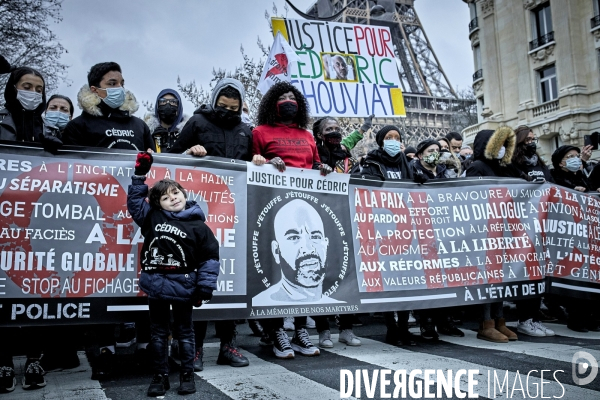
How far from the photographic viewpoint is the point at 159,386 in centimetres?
337

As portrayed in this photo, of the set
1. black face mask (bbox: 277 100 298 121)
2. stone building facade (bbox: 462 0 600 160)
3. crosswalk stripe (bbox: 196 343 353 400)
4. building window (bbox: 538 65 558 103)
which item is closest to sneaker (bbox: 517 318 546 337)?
crosswalk stripe (bbox: 196 343 353 400)

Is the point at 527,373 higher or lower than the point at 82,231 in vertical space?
lower

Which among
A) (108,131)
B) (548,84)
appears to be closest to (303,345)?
(108,131)

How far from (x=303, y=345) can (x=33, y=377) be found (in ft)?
6.63

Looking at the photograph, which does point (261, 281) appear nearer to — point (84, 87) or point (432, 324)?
point (432, 324)

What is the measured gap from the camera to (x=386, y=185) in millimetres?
5289

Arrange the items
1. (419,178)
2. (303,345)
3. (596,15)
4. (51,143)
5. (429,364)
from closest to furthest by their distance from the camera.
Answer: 1. (51,143)
2. (429,364)
3. (303,345)
4. (419,178)
5. (596,15)

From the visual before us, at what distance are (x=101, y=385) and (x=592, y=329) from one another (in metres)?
4.98

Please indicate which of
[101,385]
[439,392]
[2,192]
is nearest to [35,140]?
[2,192]

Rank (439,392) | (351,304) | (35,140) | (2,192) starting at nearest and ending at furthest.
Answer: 1. (439,392)
2. (2,192)
3. (35,140)
4. (351,304)

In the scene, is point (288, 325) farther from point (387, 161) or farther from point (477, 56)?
point (477, 56)

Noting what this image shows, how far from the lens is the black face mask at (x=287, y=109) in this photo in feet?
16.1

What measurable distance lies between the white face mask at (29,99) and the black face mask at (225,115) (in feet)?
4.45

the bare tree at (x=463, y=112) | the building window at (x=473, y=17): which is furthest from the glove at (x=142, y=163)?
the bare tree at (x=463, y=112)
